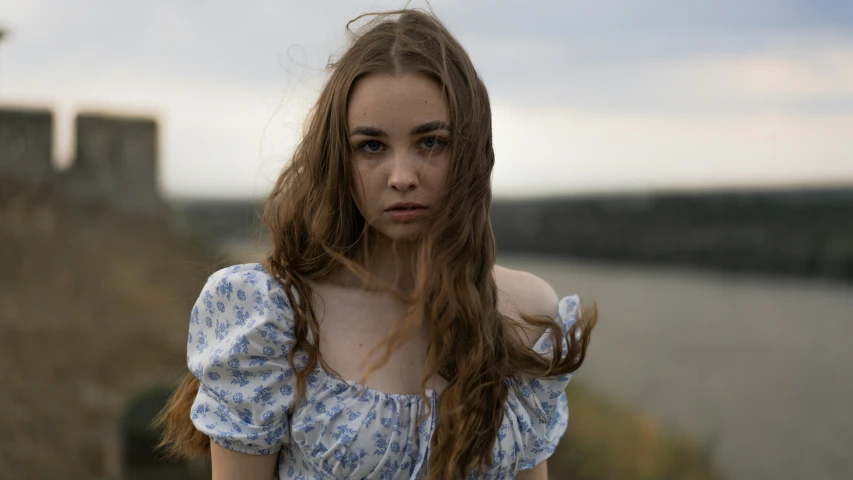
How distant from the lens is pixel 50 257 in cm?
906

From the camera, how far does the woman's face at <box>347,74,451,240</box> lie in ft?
5.76

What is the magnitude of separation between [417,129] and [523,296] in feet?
1.77

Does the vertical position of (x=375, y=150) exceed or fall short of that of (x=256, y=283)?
it exceeds it

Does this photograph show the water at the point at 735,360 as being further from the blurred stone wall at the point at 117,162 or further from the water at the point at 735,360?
the blurred stone wall at the point at 117,162

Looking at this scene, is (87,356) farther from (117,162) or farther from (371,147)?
(371,147)

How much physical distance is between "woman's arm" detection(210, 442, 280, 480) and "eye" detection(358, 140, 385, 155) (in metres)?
0.69

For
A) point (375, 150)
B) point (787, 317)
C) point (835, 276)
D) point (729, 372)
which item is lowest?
point (729, 372)

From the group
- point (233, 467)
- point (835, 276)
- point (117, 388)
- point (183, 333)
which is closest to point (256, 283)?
point (233, 467)

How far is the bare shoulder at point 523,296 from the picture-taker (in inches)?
80.0

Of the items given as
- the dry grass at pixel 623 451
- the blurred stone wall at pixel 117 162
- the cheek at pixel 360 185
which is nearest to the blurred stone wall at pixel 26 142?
the blurred stone wall at pixel 117 162

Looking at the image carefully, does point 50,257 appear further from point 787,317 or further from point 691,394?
point 787,317

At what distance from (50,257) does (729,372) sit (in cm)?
701

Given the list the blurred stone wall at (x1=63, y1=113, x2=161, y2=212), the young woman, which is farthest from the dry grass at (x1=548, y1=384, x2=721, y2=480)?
the young woman

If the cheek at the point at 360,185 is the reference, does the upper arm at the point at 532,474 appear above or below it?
below
